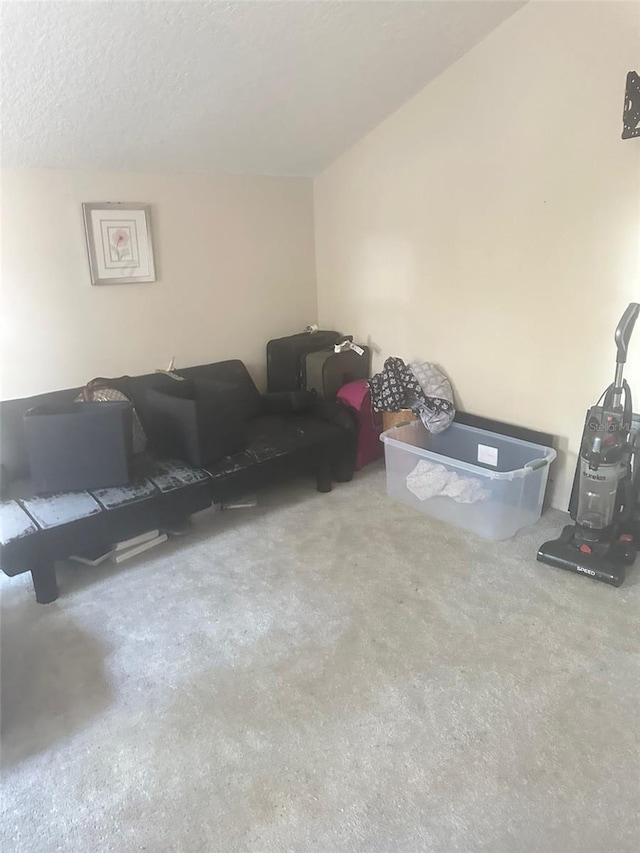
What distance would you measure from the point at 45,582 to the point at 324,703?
1254 mm

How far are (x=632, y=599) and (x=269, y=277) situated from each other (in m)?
2.74

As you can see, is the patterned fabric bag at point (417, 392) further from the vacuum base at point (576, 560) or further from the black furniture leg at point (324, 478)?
the vacuum base at point (576, 560)

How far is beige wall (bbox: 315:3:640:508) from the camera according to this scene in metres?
2.44

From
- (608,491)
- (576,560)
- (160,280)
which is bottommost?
(576,560)

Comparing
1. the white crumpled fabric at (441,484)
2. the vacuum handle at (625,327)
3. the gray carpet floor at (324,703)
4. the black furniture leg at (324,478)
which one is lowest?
the gray carpet floor at (324,703)

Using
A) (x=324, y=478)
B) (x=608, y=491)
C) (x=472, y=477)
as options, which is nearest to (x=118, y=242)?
(x=324, y=478)

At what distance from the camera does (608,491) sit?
2410 mm

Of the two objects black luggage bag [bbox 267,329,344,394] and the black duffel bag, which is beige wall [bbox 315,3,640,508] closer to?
black luggage bag [bbox 267,329,344,394]

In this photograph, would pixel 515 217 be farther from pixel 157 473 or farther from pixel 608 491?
pixel 157 473

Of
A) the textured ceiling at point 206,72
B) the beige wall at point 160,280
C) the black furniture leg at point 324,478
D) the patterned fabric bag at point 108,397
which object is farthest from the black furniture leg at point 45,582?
the textured ceiling at point 206,72

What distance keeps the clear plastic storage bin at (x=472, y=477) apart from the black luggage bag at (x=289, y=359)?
0.82 meters

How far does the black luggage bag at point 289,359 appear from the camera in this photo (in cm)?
367

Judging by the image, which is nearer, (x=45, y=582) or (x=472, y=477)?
(x=45, y=582)

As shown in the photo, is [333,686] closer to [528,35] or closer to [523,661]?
[523,661]
